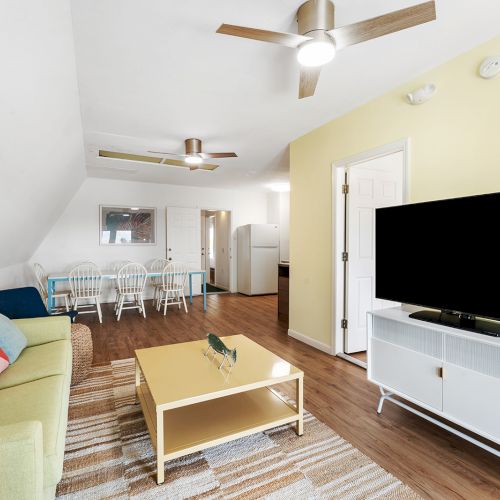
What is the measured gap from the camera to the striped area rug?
1.50 metres

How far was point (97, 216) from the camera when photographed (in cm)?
608

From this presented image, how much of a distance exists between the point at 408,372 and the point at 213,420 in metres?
1.29

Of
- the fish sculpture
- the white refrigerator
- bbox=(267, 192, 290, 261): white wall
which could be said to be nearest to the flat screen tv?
the fish sculpture

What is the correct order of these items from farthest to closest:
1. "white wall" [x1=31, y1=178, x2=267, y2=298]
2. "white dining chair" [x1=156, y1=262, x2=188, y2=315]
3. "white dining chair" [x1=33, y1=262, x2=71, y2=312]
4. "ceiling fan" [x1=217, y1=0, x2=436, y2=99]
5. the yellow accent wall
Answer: "white wall" [x1=31, y1=178, x2=267, y2=298] < "white dining chair" [x1=156, y1=262, x2=188, y2=315] < "white dining chair" [x1=33, y1=262, x2=71, y2=312] < the yellow accent wall < "ceiling fan" [x1=217, y1=0, x2=436, y2=99]

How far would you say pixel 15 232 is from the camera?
3312 millimetres

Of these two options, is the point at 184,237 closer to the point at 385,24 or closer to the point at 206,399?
the point at 206,399

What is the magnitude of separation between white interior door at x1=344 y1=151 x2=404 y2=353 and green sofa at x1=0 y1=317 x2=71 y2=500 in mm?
2696

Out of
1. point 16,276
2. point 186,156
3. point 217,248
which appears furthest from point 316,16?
point 217,248

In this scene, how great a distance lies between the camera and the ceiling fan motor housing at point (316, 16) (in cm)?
169

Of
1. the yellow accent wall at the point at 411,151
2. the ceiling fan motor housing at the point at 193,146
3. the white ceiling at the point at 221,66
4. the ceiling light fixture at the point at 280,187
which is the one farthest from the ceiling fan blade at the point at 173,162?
the ceiling light fixture at the point at 280,187

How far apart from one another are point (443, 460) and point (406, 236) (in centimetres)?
136

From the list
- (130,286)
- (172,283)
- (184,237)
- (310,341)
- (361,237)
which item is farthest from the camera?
(184,237)

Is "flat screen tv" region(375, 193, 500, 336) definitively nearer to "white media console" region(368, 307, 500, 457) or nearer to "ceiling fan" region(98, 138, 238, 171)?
"white media console" region(368, 307, 500, 457)

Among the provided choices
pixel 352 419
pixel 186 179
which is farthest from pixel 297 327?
pixel 186 179
